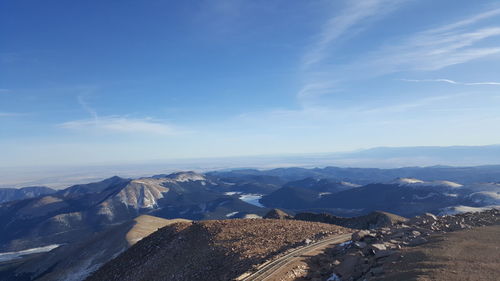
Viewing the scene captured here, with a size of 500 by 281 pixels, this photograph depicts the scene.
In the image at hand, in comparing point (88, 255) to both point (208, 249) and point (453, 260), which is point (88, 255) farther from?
point (453, 260)

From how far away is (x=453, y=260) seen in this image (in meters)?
19.7

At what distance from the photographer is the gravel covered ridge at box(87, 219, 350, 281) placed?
29.3 m

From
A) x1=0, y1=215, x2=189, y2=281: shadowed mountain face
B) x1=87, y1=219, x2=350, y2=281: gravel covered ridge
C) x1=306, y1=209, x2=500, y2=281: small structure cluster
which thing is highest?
x1=306, y1=209, x2=500, y2=281: small structure cluster

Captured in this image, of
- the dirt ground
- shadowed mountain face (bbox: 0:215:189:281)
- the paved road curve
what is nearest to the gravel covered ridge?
the paved road curve

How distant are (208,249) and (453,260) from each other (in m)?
21.4

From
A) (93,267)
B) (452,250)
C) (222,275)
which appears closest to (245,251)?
(222,275)

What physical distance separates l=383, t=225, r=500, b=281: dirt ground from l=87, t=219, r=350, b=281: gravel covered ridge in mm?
11116

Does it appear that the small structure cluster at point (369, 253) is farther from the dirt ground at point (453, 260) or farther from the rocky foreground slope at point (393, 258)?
the dirt ground at point (453, 260)

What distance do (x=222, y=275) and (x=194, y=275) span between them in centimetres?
421

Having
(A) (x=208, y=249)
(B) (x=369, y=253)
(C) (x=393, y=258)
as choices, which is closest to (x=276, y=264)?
(B) (x=369, y=253)

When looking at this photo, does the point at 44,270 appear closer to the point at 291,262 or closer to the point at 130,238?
the point at 130,238

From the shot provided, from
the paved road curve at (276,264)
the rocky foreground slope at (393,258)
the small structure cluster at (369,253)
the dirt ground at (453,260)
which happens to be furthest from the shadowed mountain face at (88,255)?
the dirt ground at (453,260)

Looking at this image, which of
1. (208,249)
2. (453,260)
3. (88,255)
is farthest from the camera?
(88,255)

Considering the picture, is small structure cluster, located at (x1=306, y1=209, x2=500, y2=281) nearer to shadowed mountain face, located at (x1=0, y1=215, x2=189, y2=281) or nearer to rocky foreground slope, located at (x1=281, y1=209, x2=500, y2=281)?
rocky foreground slope, located at (x1=281, y1=209, x2=500, y2=281)
